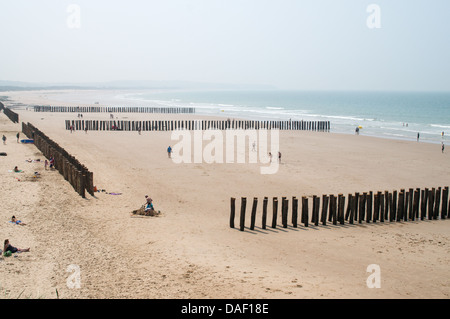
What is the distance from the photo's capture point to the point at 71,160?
2214cm

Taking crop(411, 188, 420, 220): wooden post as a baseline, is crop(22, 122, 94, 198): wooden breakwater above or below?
above

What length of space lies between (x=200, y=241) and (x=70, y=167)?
9523 millimetres

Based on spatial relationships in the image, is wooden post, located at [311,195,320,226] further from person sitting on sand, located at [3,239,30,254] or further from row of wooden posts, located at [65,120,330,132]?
row of wooden posts, located at [65,120,330,132]

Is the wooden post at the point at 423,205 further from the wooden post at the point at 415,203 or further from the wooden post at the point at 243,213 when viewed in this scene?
the wooden post at the point at 243,213

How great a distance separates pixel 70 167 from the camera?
2019 centimetres

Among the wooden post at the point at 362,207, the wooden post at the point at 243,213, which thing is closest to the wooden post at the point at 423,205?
the wooden post at the point at 362,207

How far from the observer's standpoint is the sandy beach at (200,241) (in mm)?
10125

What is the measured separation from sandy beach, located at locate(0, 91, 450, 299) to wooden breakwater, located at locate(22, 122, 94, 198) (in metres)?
0.48

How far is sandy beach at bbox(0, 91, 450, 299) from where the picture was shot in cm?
1012

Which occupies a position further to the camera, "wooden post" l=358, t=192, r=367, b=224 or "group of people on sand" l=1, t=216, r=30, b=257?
"wooden post" l=358, t=192, r=367, b=224

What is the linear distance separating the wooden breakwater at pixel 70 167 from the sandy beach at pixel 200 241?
48 centimetres

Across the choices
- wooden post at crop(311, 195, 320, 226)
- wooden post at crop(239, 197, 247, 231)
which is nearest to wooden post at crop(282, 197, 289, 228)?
wooden post at crop(311, 195, 320, 226)
